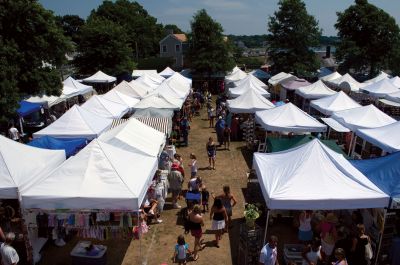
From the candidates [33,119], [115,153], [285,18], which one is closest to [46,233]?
[115,153]

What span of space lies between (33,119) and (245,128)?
1108 centimetres

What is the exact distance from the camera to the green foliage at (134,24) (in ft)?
204

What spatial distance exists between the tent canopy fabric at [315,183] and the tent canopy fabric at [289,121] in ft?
14.9

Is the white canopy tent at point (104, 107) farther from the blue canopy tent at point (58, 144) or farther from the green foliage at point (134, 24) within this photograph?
the green foliage at point (134, 24)

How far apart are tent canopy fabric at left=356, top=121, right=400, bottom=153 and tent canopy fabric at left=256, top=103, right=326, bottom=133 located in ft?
6.57

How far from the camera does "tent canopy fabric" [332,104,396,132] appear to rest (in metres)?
12.4

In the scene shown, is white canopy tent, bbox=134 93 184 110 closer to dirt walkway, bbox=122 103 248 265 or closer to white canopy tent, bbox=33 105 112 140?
dirt walkway, bbox=122 103 248 265

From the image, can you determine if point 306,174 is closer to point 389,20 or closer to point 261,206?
point 261,206

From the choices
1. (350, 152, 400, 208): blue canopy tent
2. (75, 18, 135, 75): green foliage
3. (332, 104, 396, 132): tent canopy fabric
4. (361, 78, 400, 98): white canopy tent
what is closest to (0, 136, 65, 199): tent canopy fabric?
(350, 152, 400, 208): blue canopy tent

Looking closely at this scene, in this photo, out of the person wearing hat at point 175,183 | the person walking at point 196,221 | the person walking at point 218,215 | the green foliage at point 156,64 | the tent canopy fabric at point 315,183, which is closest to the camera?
the tent canopy fabric at point 315,183

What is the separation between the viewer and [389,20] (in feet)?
121

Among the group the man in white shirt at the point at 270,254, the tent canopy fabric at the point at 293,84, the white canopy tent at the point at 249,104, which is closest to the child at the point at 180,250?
the man in white shirt at the point at 270,254

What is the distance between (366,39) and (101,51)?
94.5 ft

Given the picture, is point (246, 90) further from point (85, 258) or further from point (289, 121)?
point (85, 258)
